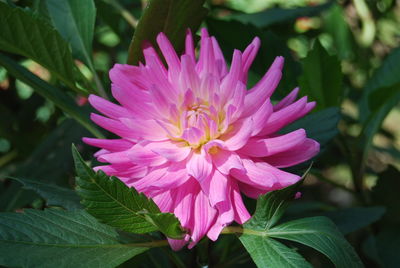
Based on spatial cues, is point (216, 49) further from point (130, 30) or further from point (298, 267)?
point (130, 30)

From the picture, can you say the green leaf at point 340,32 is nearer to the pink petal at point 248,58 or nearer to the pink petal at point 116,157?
the pink petal at point 248,58

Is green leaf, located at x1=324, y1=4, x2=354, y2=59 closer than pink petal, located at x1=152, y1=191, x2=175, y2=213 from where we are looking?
No

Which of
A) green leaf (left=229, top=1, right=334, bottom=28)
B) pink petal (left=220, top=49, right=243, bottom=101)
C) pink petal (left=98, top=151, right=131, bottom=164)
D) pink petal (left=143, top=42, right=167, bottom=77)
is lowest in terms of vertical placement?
green leaf (left=229, top=1, right=334, bottom=28)

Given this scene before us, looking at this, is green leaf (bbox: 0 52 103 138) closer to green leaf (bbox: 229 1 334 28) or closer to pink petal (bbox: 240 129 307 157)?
pink petal (bbox: 240 129 307 157)

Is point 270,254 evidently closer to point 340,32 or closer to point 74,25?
point 74,25

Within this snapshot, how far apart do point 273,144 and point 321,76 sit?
1.21ft

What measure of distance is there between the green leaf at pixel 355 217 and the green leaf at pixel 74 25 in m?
0.52

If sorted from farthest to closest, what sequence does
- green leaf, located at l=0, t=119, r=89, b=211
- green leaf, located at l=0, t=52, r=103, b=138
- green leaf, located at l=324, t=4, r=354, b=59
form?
green leaf, located at l=324, t=4, r=354, b=59
green leaf, located at l=0, t=119, r=89, b=211
green leaf, located at l=0, t=52, r=103, b=138

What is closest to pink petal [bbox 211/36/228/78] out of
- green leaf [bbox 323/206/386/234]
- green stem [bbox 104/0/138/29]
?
green leaf [bbox 323/206/386/234]

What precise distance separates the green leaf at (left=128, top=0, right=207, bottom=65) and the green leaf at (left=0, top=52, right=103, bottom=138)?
0.49 feet

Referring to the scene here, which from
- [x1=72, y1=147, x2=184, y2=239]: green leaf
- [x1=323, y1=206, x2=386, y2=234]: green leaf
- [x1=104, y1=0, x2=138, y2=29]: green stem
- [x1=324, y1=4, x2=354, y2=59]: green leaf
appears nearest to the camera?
[x1=72, y1=147, x2=184, y2=239]: green leaf

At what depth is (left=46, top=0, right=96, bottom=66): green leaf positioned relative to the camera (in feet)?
3.40

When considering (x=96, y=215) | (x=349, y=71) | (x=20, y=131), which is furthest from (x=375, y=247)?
(x=349, y=71)

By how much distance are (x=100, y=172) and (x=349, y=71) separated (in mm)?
1620
